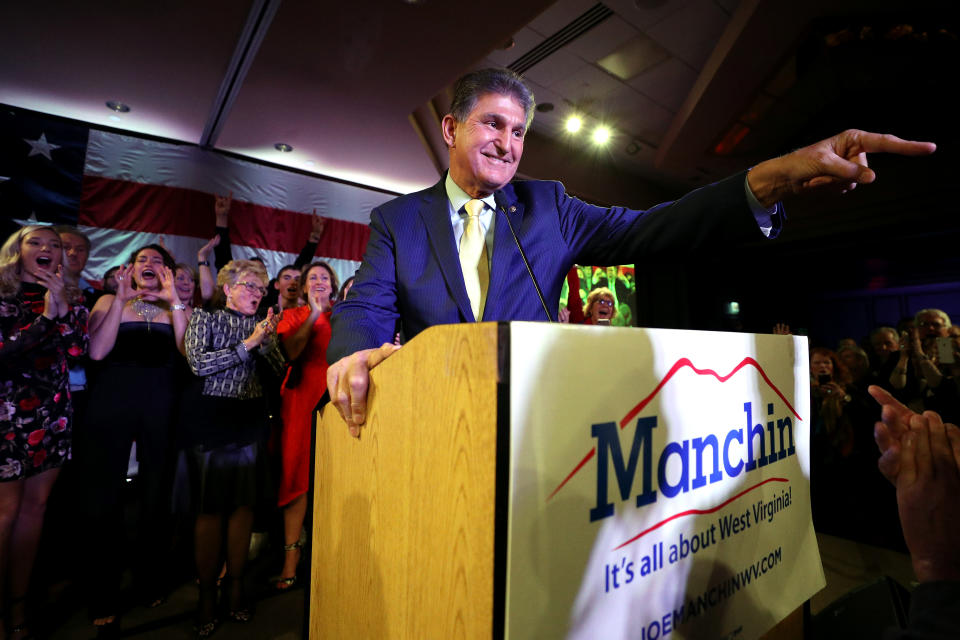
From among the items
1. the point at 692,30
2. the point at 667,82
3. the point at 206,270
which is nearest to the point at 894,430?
the point at 692,30

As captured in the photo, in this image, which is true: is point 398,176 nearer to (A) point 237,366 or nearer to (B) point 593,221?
(A) point 237,366

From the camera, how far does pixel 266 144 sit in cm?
446

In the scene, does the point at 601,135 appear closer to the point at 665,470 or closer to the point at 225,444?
the point at 225,444

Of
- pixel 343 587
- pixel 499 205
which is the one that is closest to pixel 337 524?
pixel 343 587

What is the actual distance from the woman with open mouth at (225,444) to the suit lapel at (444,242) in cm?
163

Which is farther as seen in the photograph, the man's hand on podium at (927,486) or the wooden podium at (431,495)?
the man's hand on podium at (927,486)

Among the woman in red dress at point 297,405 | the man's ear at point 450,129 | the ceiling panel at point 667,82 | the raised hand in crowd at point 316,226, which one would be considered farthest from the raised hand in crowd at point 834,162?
the raised hand in crowd at point 316,226

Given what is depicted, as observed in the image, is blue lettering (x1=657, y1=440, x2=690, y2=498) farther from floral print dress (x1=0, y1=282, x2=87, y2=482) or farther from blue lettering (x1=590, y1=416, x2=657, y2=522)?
floral print dress (x1=0, y1=282, x2=87, y2=482)

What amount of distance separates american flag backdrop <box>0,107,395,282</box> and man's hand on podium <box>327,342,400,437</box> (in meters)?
4.52

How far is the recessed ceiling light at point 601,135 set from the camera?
17.6 feet

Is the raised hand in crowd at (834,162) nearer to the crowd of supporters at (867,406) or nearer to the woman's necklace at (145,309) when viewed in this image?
the woman's necklace at (145,309)

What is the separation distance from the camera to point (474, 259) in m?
1.02

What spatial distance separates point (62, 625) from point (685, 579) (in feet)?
9.98

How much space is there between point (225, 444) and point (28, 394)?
91 cm
